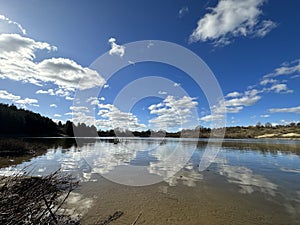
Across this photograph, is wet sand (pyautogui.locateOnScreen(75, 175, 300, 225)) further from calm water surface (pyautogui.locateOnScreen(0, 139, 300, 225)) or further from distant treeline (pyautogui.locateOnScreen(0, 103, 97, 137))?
distant treeline (pyautogui.locateOnScreen(0, 103, 97, 137))

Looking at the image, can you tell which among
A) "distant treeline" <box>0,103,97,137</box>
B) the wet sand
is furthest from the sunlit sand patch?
"distant treeline" <box>0,103,97,137</box>

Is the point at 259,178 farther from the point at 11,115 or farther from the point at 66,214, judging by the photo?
the point at 11,115

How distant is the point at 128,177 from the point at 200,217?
22.6 ft

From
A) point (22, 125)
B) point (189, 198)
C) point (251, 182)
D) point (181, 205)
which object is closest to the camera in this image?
point (181, 205)

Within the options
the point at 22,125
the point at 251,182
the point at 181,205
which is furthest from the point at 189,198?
the point at 22,125

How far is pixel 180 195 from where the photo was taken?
9.58m

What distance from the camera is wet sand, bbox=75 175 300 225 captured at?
22.6 ft

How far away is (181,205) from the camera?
8242mm

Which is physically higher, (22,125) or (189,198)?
(22,125)

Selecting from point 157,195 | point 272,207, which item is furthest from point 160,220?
point 272,207

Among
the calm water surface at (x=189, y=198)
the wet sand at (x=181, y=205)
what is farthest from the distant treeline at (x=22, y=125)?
the wet sand at (x=181, y=205)

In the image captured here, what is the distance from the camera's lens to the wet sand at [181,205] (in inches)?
271

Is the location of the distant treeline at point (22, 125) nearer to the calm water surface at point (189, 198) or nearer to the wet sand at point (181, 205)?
the calm water surface at point (189, 198)

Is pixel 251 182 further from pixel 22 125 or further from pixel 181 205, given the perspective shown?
pixel 22 125
